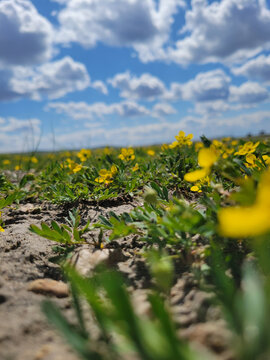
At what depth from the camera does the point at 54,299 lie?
4.29 feet

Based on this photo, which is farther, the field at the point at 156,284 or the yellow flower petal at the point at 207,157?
the yellow flower petal at the point at 207,157

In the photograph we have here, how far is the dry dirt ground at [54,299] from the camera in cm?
94

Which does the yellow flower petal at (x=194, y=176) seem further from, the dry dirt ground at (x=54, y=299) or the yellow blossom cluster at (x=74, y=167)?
the yellow blossom cluster at (x=74, y=167)

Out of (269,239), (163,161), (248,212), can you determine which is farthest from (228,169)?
(163,161)

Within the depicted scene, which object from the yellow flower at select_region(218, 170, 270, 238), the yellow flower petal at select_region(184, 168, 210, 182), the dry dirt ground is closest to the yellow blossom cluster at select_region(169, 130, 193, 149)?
the dry dirt ground

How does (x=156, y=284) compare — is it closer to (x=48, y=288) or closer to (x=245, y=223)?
(x=48, y=288)

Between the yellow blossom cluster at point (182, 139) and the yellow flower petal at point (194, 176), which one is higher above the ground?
the yellow blossom cluster at point (182, 139)

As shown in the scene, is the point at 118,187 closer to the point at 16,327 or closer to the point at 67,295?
the point at 67,295

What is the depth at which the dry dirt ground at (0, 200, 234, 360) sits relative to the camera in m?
0.94

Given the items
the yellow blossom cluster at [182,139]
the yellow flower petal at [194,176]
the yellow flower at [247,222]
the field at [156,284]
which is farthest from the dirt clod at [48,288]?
the yellow blossom cluster at [182,139]

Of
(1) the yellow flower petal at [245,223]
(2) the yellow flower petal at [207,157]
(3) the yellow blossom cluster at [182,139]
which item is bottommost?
(1) the yellow flower petal at [245,223]

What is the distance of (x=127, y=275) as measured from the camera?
152 centimetres

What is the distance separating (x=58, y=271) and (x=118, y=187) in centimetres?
142

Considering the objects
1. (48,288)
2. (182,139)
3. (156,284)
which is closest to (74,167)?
(182,139)
